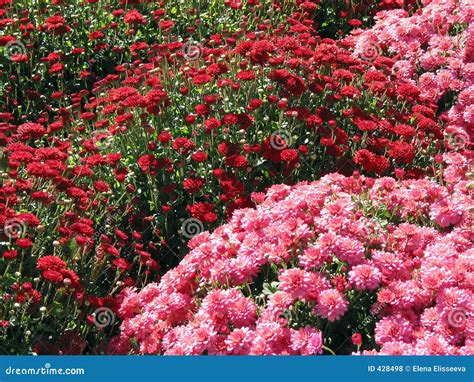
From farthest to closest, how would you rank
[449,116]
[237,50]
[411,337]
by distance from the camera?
1. [449,116]
2. [237,50]
3. [411,337]

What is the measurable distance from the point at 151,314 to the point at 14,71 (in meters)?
3.67

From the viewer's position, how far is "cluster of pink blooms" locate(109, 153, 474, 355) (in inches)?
152

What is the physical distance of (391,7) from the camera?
8.54 metres

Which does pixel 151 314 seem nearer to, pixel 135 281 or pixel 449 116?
pixel 135 281

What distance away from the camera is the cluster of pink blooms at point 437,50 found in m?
6.55

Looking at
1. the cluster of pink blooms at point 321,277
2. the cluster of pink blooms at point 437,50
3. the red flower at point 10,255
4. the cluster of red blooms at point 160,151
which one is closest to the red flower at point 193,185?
the cluster of red blooms at point 160,151

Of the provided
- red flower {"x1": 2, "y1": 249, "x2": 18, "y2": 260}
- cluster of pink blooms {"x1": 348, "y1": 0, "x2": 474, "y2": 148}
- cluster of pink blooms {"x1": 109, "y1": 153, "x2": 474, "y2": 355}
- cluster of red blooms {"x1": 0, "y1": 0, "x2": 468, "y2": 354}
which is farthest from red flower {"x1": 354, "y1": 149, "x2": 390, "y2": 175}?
red flower {"x1": 2, "y1": 249, "x2": 18, "y2": 260}

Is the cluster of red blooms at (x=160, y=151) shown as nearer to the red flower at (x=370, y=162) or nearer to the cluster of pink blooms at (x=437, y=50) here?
the red flower at (x=370, y=162)

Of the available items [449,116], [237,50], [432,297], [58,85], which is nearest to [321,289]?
[432,297]

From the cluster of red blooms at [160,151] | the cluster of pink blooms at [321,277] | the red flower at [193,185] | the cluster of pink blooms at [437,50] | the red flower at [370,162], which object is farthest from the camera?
the cluster of pink blooms at [437,50]

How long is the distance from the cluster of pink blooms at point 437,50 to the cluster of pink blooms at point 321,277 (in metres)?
1.70

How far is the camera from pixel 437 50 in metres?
7.08

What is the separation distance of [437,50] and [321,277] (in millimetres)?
3675

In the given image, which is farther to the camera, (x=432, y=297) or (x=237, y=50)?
(x=237, y=50)
